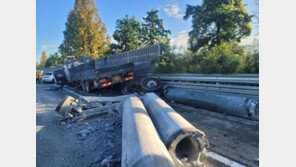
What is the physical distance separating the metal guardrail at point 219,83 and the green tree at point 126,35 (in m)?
17.0

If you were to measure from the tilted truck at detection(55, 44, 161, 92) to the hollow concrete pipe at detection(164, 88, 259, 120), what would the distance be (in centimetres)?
210

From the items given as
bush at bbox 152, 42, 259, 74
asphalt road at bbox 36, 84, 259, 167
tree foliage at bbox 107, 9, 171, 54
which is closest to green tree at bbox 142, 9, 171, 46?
tree foliage at bbox 107, 9, 171, 54

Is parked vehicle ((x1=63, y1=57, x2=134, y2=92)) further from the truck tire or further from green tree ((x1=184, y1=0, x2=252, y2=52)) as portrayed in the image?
green tree ((x1=184, y1=0, x2=252, y2=52))

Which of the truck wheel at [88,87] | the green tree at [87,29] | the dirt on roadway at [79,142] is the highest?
the green tree at [87,29]

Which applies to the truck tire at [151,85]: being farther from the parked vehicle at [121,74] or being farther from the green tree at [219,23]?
the green tree at [219,23]

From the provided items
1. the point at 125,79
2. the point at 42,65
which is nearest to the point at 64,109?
the point at 125,79

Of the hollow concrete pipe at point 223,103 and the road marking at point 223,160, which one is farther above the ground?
the hollow concrete pipe at point 223,103

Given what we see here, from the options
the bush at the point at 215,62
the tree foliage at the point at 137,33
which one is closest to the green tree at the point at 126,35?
the tree foliage at the point at 137,33

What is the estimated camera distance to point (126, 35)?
23.2 meters

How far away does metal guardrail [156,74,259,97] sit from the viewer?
459cm

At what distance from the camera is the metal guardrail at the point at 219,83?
181 inches

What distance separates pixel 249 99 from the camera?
4203 millimetres

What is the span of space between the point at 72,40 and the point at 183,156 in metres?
29.6

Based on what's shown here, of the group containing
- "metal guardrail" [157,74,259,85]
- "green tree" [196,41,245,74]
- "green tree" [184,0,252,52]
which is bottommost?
"metal guardrail" [157,74,259,85]
